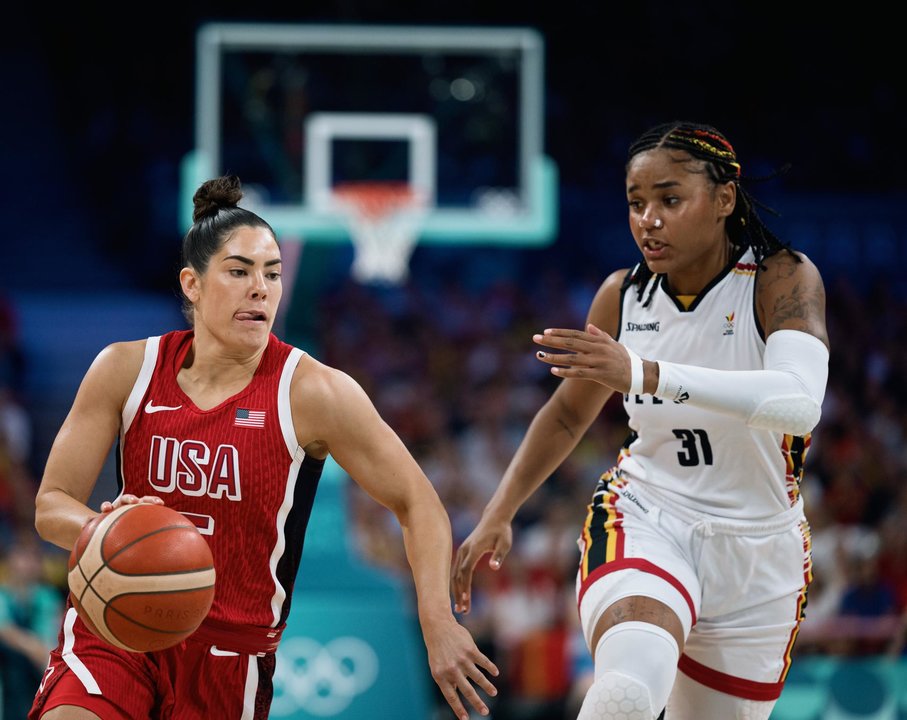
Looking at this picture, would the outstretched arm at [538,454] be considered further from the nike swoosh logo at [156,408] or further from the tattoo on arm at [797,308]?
the nike swoosh logo at [156,408]

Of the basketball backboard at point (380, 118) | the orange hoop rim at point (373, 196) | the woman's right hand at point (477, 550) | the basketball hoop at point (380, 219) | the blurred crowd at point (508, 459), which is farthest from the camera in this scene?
the basketball backboard at point (380, 118)

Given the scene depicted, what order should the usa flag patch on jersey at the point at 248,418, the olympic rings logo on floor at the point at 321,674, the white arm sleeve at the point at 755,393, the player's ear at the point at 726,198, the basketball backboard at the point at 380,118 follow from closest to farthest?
the white arm sleeve at the point at 755,393, the usa flag patch on jersey at the point at 248,418, the player's ear at the point at 726,198, the olympic rings logo on floor at the point at 321,674, the basketball backboard at the point at 380,118

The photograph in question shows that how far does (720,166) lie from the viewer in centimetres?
371

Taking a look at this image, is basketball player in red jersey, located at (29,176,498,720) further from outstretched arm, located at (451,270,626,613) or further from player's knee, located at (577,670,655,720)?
outstretched arm, located at (451,270,626,613)

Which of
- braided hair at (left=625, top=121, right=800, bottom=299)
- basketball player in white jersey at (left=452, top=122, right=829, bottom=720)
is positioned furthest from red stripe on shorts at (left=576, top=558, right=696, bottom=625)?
braided hair at (left=625, top=121, right=800, bottom=299)

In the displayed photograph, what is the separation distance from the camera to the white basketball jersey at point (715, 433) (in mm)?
3621

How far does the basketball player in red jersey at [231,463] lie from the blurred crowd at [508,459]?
10.5 ft

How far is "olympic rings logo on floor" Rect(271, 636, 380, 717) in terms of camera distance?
724 centimetres

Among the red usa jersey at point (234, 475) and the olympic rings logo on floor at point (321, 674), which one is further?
the olympic rings logo on floor at point (321, 674)

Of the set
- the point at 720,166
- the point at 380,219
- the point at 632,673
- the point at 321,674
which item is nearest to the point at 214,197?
the point at 720,166

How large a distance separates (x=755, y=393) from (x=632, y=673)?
788mm

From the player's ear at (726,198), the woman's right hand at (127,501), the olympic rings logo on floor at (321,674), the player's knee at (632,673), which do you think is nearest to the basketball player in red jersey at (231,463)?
the woman's right hand at (127,501)

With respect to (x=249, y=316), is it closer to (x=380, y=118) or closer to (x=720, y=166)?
(x=720, y=166)

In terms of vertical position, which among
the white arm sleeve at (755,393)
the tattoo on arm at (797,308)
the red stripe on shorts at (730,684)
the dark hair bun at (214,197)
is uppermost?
the dark hair bun at (214,197)
